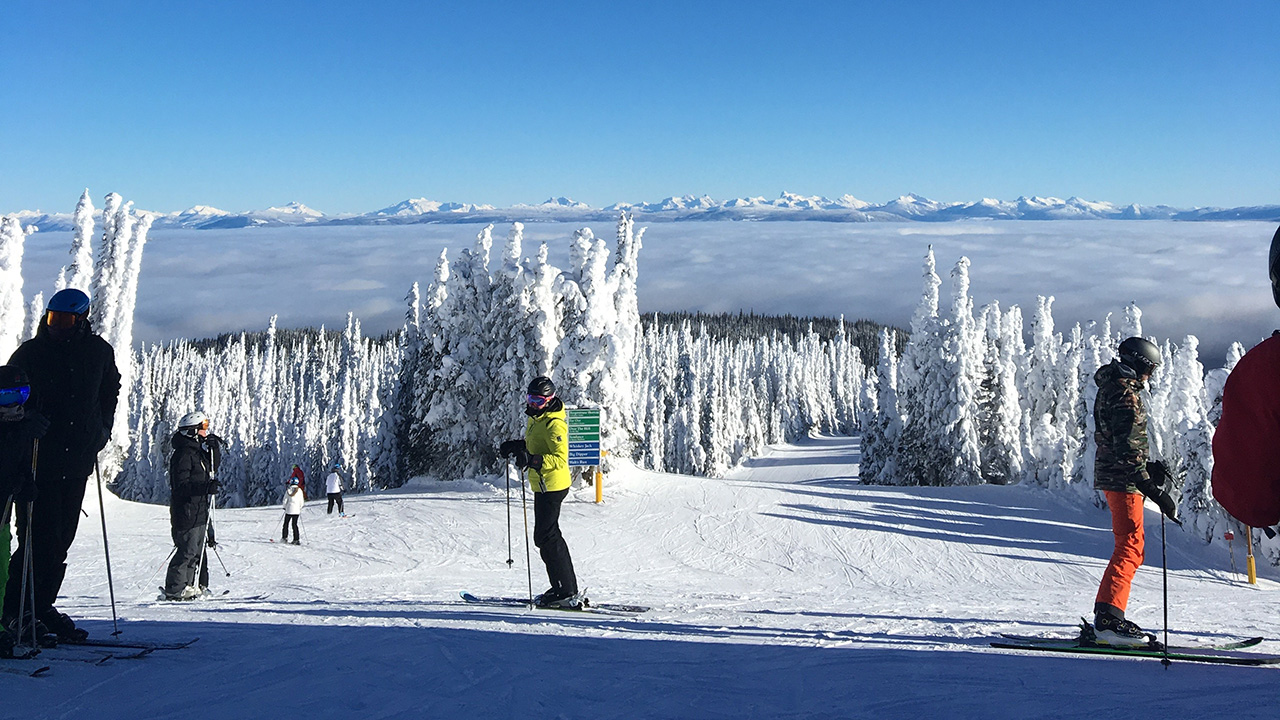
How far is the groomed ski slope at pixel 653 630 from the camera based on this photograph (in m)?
4.50

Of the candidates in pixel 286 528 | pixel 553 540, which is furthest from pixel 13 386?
pixel 286 528

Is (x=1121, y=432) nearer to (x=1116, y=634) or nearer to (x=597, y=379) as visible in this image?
(x=1116, y=634)

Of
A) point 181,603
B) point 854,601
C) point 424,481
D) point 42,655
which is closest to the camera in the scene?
point 42,655

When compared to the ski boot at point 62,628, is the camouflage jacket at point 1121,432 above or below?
above

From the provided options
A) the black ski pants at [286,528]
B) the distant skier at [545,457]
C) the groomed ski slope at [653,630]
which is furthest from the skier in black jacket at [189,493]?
the black ski pants at [286,528]

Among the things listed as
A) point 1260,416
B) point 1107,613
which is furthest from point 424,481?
point 1260,416

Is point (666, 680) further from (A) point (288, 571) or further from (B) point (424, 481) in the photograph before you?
(B) point (424, 481)

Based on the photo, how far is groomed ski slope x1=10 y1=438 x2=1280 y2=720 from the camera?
450cm

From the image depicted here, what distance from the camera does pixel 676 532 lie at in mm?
19844

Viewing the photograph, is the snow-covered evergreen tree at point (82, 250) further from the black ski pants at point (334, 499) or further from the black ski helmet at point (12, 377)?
the black ski helmet at point (12, 377)

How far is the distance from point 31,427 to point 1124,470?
740 centimetres

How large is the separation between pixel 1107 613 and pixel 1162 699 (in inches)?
62.8

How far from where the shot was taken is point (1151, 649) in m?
5.62

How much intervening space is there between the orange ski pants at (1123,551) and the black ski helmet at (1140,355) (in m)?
0.92
